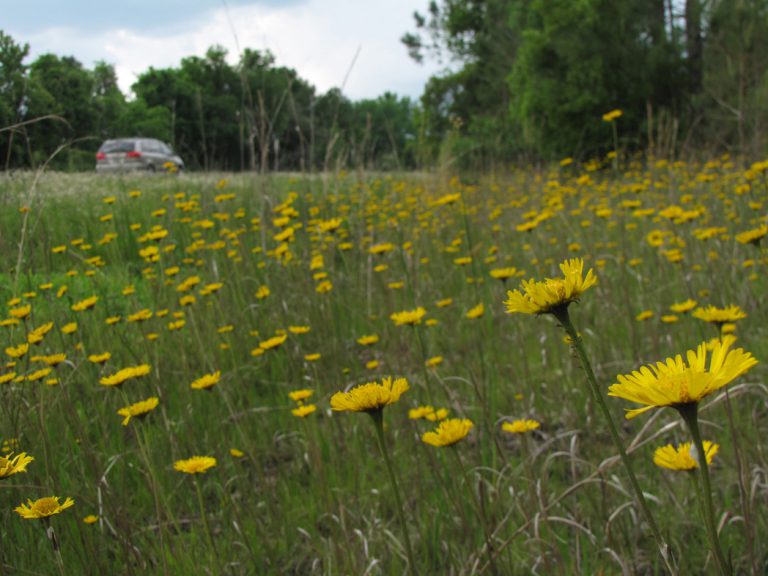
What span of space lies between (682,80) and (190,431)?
11705mm

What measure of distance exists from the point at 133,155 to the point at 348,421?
9.26 meters

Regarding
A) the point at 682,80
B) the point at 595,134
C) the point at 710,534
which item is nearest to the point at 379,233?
the point at 710,534

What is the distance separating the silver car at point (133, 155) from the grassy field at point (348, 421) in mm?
5611

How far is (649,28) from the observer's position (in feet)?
36.3

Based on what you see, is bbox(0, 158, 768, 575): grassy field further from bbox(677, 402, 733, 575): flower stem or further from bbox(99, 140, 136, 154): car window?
bbox(99, 140, 136, 154): car window

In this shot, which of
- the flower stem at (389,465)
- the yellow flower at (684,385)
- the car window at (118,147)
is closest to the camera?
the yellow flower at (684,385)

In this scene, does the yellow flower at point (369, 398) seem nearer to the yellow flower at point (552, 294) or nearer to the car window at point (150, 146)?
the yellow flower at point (552, 294)

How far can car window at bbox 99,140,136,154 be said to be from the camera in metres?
10.2

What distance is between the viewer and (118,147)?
10633mm

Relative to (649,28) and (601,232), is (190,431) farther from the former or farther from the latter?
(649,28)

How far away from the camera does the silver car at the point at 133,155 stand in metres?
9.18

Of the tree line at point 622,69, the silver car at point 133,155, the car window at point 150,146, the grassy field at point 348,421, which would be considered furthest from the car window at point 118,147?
the grassy field at point 348,421

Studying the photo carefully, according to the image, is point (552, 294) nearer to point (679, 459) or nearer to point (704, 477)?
point (704, 477)

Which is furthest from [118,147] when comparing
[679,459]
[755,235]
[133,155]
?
[679,459]
